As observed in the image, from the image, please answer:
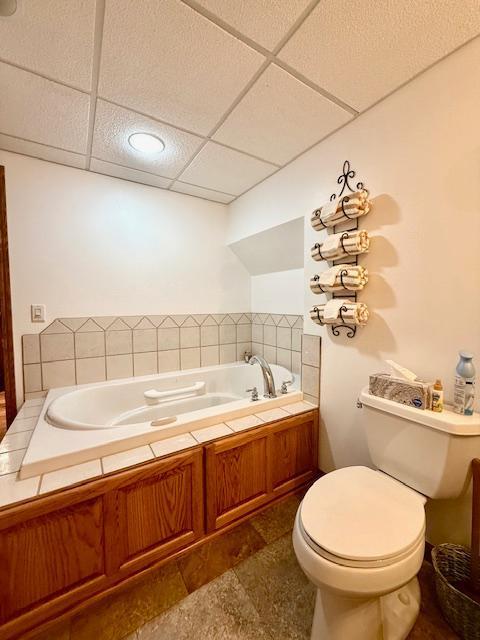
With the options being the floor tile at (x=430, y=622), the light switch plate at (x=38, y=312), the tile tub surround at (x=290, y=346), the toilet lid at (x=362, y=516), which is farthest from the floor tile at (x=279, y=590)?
the light switch plate at (x=38, y=312)

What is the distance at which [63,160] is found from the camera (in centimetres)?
178

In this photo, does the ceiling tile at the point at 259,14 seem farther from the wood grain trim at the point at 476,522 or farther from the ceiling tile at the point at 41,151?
the wood grain trim at the point at 476,522

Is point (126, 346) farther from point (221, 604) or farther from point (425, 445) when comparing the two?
point (425, 445)

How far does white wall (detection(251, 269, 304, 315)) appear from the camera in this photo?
2176 millimetres

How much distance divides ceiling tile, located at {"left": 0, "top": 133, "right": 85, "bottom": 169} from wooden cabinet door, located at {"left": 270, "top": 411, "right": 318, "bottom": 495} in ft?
7.10

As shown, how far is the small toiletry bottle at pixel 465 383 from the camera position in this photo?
991 millimetres

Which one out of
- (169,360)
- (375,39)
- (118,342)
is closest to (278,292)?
(169,360)

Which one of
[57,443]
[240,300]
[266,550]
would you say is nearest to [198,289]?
[240,300]

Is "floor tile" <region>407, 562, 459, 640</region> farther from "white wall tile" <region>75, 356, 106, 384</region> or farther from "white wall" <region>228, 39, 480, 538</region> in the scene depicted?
"white wall tile" <region>75, 356, 106, 384</region>

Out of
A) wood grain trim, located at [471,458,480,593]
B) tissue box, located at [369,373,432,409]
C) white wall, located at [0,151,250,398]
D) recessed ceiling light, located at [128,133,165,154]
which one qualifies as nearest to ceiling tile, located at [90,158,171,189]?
white wall, located at [0,151,250,398]

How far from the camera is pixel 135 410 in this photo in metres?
2.04

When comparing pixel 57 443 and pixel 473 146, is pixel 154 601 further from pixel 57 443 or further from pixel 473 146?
pixel 473 146

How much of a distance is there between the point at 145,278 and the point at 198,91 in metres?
1.34

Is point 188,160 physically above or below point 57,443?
above
